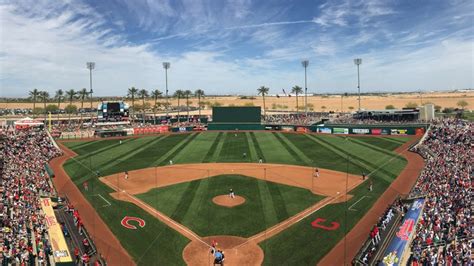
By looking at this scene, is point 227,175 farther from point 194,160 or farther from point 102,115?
point 102,115

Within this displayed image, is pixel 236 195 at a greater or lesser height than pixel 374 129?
lesser

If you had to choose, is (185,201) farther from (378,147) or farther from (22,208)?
(378,147)

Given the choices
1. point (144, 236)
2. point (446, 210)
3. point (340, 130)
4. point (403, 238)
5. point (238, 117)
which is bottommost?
point (144, 236)

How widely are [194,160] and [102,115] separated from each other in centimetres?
4628

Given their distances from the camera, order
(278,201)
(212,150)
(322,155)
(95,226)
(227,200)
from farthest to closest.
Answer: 1. (212,150)
2. (322,155)
3. (227,200)
4. (278,201)
5. (95,226)

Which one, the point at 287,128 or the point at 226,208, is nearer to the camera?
the point at 226,208

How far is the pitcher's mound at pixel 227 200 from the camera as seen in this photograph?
30.1 m

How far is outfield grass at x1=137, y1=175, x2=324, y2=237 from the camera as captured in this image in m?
25.8

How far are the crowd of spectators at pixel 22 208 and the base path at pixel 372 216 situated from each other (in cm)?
1733

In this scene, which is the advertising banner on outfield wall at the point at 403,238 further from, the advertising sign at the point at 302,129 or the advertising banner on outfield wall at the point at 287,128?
the advertising banner on outfield wall at the point at 287,128

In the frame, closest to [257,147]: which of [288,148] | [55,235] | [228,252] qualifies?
[288,148]

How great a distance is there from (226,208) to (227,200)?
6.34 ft

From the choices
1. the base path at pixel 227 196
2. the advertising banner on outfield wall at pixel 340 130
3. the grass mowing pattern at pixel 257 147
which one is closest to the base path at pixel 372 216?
the base path at pixel 227 196

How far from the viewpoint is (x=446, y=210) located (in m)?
24.5
